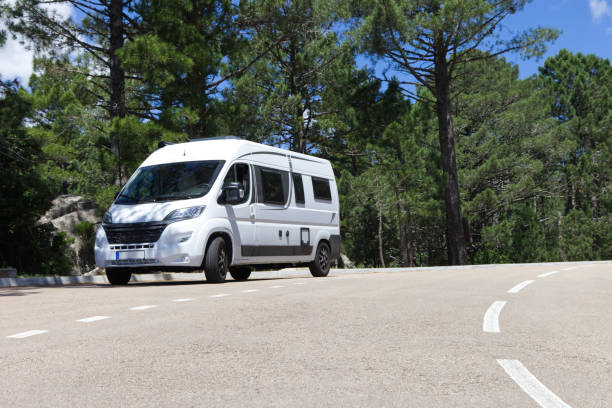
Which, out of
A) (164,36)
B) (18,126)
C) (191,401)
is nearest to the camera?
(191,401)

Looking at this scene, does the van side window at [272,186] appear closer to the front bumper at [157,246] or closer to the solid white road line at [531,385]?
the front bumper at [157,246]

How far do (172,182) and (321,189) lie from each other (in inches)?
180

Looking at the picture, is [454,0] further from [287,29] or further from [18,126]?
[18,126]

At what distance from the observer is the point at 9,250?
698 inches

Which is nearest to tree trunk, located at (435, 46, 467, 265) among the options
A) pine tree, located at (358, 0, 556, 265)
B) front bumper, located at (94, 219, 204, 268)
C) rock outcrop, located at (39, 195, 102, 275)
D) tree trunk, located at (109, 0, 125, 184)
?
pine tree, located at (358, 0, 556, 265)

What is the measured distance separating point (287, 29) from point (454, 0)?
601 cm

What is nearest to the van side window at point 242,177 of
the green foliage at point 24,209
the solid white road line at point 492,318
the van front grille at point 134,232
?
the van front grille at point 134,232

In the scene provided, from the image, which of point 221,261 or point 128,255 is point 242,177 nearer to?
point 221,261

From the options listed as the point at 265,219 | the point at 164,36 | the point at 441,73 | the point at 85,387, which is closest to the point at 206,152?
the point at 265,219

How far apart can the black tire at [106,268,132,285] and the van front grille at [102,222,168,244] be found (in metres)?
0.90

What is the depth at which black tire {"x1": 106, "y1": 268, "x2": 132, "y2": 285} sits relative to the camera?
13.7 m

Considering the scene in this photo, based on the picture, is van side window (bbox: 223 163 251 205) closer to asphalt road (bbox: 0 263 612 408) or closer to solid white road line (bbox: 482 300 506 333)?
asphalt road (bbox: 0 263 612 408)

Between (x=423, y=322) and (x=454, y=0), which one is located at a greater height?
(x=454, y=0)

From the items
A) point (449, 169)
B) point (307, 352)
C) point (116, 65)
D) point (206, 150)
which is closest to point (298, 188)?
point (206, 150)
